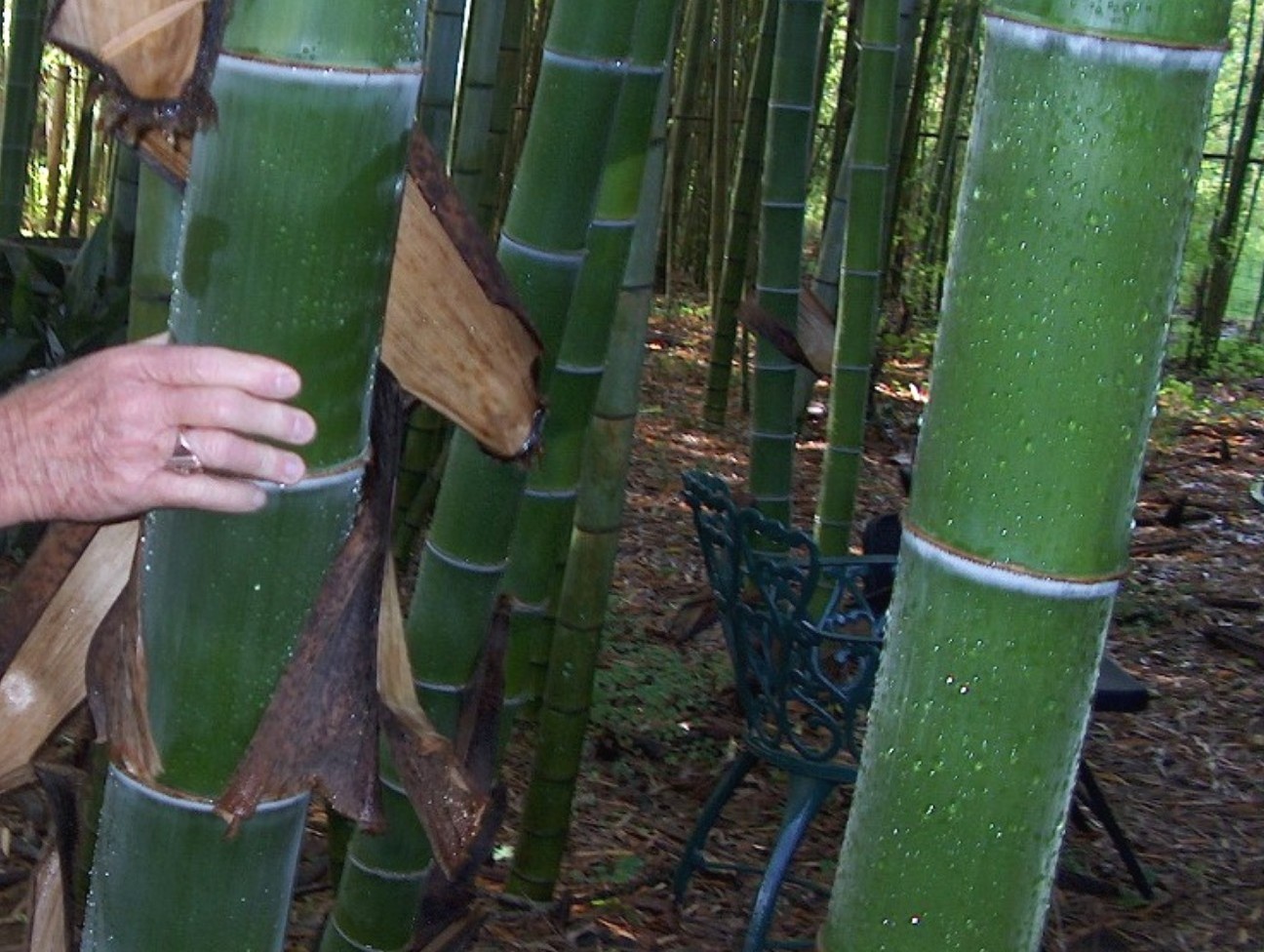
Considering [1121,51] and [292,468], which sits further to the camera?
[292,468]

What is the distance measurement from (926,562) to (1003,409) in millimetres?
87

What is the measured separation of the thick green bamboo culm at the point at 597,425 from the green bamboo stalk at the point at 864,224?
0.61 m

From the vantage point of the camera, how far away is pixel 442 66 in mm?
2879

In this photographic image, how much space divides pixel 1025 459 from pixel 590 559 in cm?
157

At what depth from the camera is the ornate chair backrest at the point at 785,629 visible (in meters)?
2.20

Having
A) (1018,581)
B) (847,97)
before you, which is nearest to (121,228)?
(1018,581)

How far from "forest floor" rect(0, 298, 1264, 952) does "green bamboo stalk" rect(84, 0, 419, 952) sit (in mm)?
1219

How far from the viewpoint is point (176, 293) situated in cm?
81

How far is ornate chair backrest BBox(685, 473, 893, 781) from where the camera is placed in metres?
2.20

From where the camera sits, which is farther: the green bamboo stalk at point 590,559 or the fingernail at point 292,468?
the green bamboo stalk at point 590,559

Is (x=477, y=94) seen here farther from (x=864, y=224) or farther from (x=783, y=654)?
(x=783, y=654)

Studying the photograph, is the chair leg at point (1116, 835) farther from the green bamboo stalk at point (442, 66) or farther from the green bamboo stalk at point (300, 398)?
the green bamboo stalk at point (300, 398)

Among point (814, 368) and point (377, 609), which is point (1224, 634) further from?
point (377, 609)

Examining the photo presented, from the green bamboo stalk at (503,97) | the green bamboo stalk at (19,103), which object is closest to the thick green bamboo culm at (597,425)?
the green bamboo stalk at (503,97)
